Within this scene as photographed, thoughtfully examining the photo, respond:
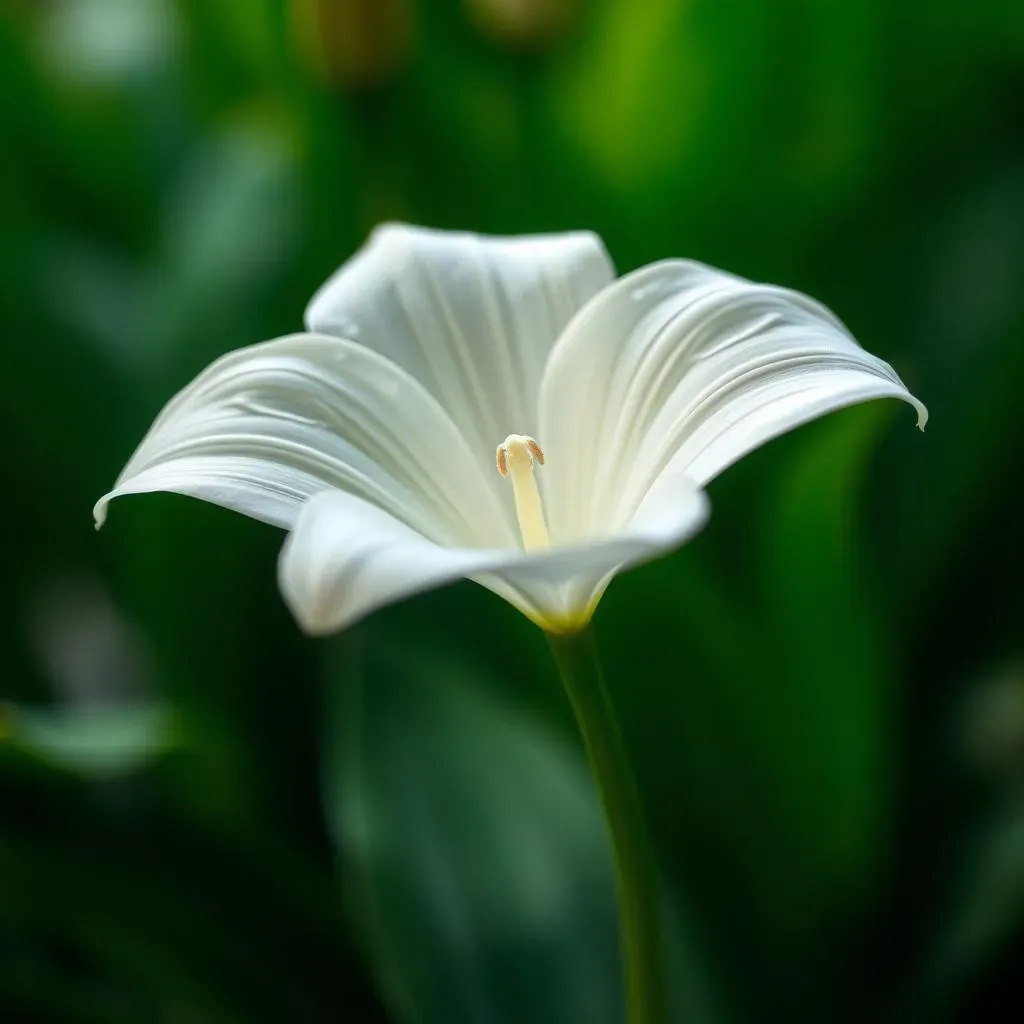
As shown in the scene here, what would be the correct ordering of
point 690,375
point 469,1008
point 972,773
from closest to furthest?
point 690,375
point 469,1008
point 972,773

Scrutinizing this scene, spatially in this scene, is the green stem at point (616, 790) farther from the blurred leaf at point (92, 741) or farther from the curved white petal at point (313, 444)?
the blurred leaf at point (92, 741)

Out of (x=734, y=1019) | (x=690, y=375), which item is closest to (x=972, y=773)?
(x=734, y=1019)

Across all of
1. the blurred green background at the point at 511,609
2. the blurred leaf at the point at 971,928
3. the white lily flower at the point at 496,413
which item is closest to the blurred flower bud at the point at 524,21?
the blurred green background at the point at 511,609

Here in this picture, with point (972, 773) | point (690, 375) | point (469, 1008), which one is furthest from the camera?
point (972, 773)

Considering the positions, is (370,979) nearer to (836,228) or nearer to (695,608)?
(695,608)

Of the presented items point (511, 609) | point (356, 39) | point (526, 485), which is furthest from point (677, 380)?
point (356, 39)

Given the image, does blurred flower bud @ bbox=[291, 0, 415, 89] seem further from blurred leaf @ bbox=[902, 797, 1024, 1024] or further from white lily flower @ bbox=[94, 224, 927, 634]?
blurred leaf @ bbox=[902, 797, 1024, 1024]
